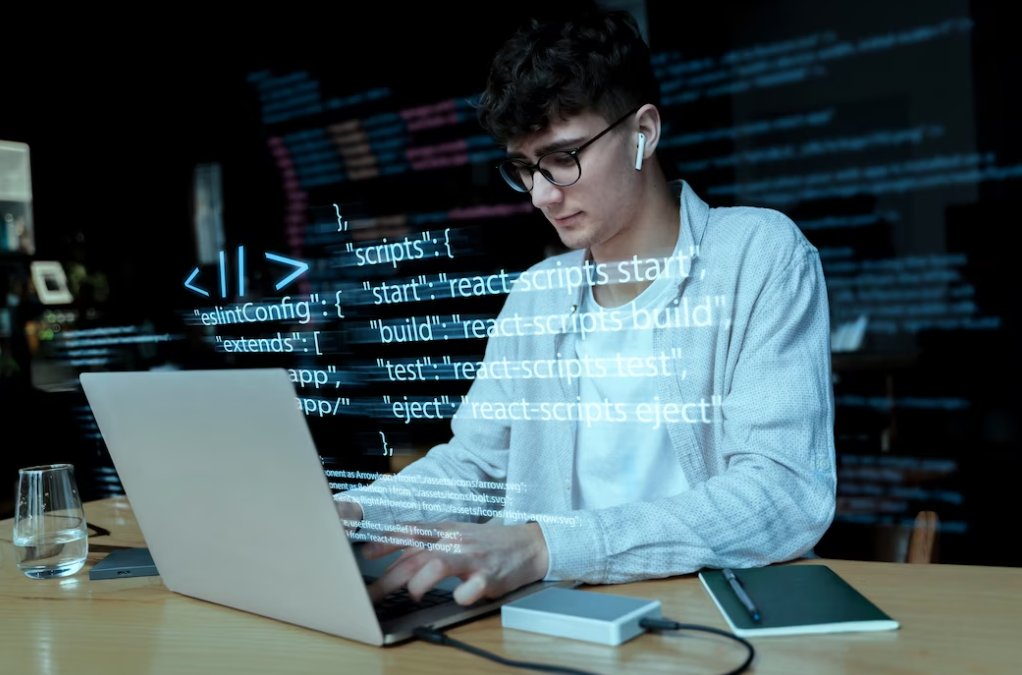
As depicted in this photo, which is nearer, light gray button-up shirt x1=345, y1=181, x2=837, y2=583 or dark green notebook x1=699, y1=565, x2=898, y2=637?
dark green notebook x1=699, y1=565, x2=898, y2=637

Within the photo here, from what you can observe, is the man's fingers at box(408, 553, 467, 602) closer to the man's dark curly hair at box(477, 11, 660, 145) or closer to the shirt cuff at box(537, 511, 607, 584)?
the shirt cuff at box(537, 511, 607, 584)

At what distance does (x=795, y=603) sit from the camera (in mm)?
769

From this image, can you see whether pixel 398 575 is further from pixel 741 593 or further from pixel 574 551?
pixel 741 593

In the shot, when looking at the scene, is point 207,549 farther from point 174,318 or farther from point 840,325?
point 840,325

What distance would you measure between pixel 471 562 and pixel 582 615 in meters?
0.13

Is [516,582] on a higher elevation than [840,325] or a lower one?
lower

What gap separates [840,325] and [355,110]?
1.39m

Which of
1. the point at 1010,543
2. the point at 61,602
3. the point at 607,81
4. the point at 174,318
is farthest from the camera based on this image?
the point at 1010,543

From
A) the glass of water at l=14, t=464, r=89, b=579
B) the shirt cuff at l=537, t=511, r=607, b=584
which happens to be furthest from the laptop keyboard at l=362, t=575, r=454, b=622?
the glass of water at l=14, t=464, r=89, b=579

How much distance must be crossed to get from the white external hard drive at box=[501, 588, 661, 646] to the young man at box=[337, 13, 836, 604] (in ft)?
0.61

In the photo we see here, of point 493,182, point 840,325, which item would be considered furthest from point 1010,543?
point 493,182

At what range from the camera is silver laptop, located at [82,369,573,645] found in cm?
72

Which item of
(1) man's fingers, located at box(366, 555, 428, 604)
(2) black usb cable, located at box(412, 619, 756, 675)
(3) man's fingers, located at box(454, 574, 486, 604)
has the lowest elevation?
(2) black usb cable, located at box(412, 619, 756, 675)

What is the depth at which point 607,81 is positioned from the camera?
1180 mm
